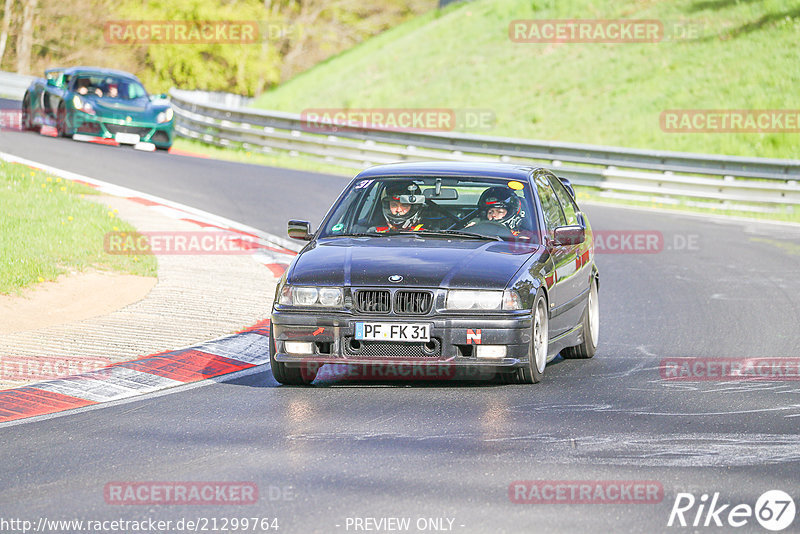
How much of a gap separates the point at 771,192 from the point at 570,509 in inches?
775

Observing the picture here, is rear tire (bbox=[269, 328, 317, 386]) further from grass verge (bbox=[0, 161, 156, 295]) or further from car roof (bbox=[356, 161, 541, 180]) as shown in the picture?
grass verge (bbox=[0, 161, 156, 295])

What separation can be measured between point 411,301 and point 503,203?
1613 mm

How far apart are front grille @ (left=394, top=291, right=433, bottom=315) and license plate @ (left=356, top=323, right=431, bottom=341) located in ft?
0.32

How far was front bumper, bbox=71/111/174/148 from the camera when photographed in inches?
1009

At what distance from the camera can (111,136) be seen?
1013 inches

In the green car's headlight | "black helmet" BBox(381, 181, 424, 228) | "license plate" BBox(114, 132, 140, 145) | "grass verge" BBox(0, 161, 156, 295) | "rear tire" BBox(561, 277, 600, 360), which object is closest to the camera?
"black helmet" BBox(381, 181, 424, 228)

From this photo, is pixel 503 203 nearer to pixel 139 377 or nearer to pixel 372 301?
pixel 372 301

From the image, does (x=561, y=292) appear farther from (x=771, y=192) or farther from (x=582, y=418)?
(x=771, y=192)

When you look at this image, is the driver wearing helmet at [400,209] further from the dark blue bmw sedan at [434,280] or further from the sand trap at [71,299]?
the sand trap at [71,299]

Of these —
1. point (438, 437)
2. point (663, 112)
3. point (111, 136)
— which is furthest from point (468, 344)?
point (663, 112)

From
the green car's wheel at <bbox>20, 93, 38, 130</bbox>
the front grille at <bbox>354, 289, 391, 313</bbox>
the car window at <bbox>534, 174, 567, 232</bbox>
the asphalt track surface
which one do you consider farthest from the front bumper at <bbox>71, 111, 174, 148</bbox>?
the front grille at <bbox>354, 289, 391, 313</bbox>

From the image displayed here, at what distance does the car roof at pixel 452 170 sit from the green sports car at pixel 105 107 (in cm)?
1676

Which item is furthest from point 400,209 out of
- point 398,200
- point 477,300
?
point 477,300

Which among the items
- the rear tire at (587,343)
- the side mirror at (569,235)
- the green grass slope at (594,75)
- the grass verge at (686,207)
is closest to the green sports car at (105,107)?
the grass verge at (686,207)
